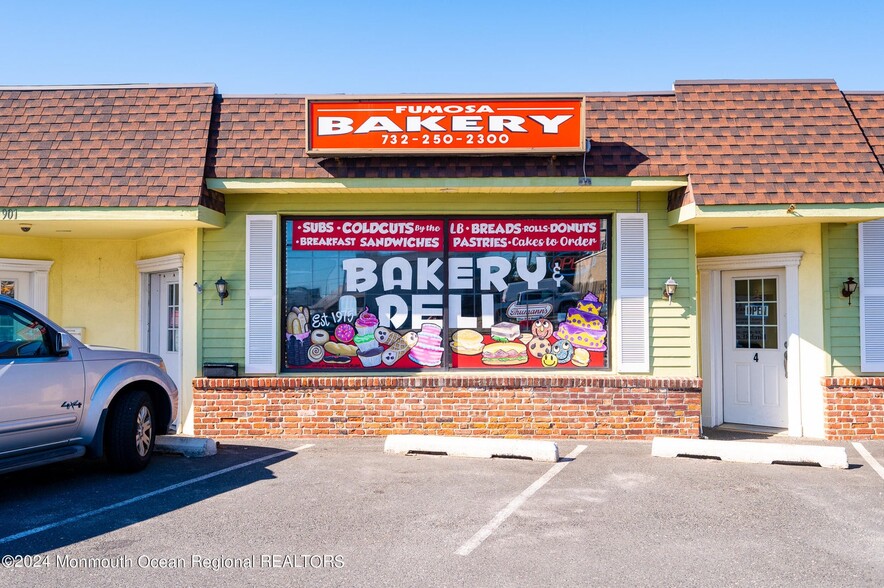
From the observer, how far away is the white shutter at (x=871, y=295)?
945 centimetres

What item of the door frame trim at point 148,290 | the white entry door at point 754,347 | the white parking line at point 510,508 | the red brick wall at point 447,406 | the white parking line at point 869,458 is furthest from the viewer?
the white entry door at point 754,347

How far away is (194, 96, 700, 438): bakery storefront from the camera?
30.3ft

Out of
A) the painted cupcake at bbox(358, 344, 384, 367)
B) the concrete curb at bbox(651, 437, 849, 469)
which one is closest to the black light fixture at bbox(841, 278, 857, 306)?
the concrete curb at bbox(651, 437, 849, 469)

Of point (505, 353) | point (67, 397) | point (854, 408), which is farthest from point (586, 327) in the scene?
point (67, 397)

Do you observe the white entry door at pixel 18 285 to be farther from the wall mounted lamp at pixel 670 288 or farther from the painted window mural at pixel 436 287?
the wall mounted lamp at pixel 670 288

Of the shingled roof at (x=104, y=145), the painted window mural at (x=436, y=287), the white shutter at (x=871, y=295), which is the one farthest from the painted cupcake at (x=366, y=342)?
the white shutter at (x=871, y=295)

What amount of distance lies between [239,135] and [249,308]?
2.27 metres

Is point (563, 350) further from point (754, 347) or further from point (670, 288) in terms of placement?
point (754, 347)

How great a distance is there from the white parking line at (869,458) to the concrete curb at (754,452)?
313mm

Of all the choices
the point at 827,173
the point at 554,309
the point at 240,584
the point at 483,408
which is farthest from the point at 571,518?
the point at 827,173

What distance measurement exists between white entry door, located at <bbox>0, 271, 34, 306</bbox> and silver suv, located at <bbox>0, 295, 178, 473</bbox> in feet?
12.1

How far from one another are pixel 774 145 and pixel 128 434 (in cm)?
835

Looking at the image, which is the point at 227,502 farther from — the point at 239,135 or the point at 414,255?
the point at 239,135

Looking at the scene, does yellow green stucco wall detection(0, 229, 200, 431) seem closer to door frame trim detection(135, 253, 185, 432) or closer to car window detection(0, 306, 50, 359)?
door frame trim detection(135, 253, 185, 432)
